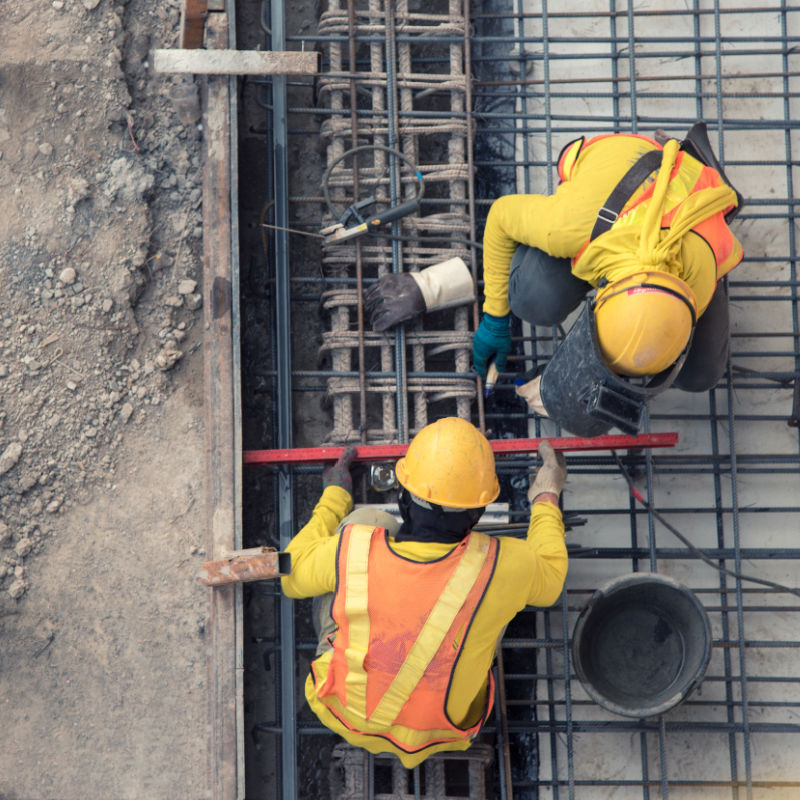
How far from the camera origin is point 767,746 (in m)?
4.64

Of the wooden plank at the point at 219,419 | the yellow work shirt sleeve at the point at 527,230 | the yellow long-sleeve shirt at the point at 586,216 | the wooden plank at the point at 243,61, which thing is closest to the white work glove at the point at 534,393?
the yellow work shirt sleeve at the point at 527,230

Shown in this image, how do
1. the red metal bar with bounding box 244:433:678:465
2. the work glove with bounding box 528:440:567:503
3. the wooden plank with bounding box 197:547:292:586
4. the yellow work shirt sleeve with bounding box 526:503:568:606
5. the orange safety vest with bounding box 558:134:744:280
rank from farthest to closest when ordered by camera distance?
1. the red metal bar with bounding box 244:433:678:465
2. the work glove with bounding box 528:440:567:503
3. the wooden plank with bounding box 197:547:292:586
4. the yellow work shirt sleeve with bounding box 526:503:568:606
5. the orange safety vest with bounding box 558:134:744:280

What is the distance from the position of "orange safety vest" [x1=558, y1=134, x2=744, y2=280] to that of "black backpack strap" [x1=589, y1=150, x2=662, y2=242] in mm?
28

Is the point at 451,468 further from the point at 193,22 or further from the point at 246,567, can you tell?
the point at 193,22

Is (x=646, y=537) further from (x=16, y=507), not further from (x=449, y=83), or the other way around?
(x=16, y=507)

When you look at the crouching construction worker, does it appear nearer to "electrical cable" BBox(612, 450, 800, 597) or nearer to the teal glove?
the teal glove

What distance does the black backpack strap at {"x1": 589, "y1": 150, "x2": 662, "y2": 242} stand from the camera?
11.4 feet

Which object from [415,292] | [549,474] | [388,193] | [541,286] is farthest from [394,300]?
[549,474]

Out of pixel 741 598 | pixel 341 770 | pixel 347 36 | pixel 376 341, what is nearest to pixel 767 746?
pixel 741 598

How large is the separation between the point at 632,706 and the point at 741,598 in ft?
3.05

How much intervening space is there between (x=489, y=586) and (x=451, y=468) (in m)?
0.48

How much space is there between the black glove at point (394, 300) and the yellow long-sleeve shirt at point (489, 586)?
0.97 meters

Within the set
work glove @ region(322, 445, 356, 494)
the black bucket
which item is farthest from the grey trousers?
the black bucket

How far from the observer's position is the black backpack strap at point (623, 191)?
3.48 meters
